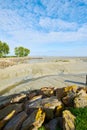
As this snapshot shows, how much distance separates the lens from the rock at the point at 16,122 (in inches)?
412

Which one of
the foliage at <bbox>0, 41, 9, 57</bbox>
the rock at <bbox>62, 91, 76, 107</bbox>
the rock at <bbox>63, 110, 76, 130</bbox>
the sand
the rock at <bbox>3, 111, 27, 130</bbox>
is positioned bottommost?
the sand

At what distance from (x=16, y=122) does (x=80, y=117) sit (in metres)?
3.37

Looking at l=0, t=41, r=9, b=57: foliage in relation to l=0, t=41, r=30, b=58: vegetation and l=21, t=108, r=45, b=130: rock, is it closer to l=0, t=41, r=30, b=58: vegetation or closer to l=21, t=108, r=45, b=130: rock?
l=0, t=41, r=30, b=58: vegetation

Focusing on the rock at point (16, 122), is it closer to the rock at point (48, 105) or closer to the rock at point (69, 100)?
the rock at point (48, 105)

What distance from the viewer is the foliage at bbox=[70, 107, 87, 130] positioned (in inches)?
369

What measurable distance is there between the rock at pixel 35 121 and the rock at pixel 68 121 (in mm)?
1285

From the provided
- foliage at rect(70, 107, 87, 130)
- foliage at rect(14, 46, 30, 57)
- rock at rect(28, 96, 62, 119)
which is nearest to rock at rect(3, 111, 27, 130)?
rock at rect(28, 96, 62, 119)

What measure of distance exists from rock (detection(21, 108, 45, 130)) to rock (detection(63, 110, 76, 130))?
1285 millimetres

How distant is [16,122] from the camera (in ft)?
35.0

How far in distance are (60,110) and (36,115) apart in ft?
4.89

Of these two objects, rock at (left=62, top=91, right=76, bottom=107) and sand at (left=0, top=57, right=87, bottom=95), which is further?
sand at (left=0, top=57, right=87, bottom=95)

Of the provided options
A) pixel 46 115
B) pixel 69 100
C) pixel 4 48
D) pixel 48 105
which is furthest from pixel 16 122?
pixel 4 48

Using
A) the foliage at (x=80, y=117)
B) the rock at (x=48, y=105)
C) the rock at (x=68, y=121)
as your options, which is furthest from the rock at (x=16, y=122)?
the foliage at (x=80, y=117)

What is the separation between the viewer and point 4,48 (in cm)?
11681
